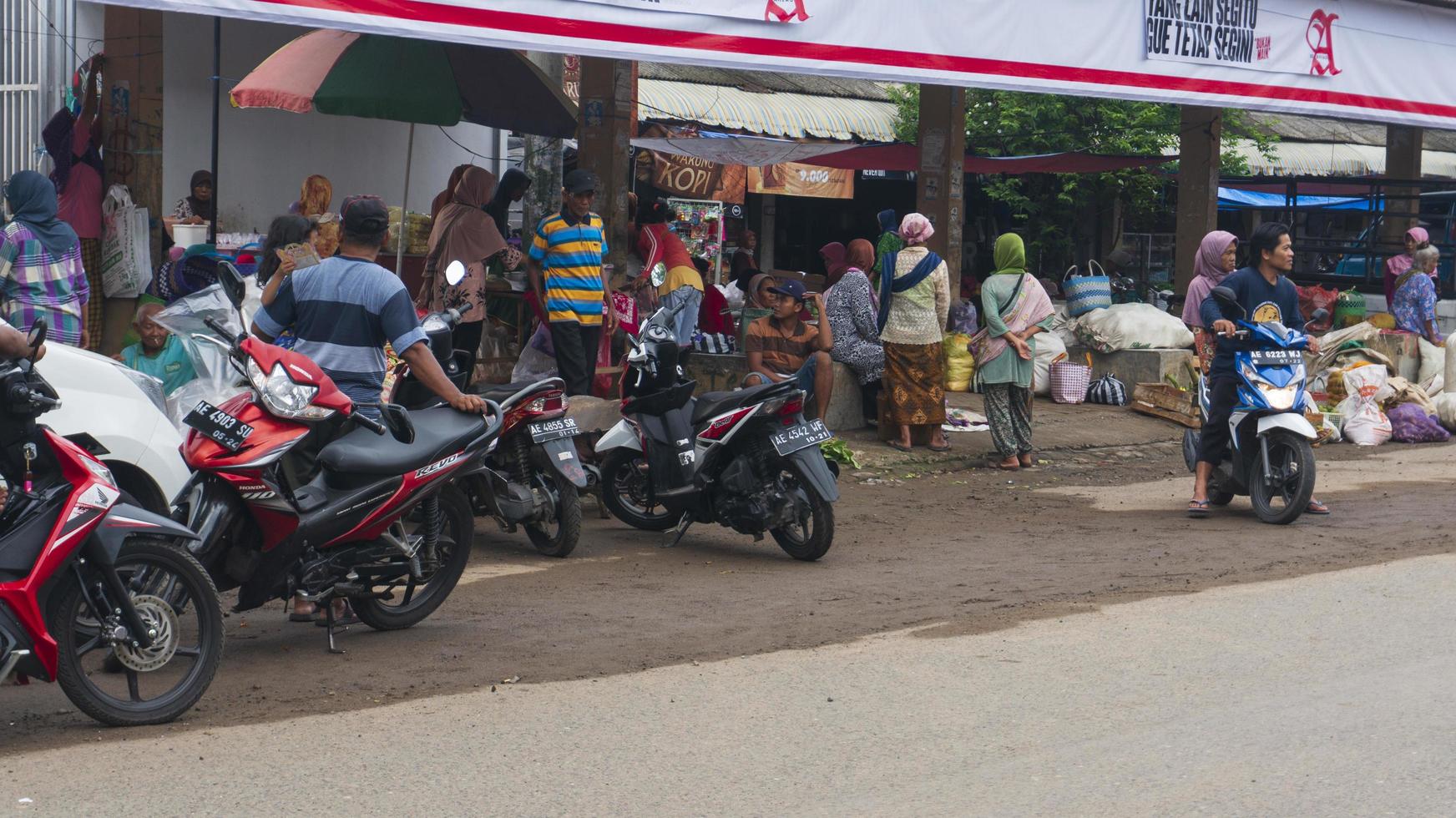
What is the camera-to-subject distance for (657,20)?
9734mm

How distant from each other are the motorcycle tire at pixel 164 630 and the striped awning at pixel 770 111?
595 inches

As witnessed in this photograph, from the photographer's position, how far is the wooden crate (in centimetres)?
1455

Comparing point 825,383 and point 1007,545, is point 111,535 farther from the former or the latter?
point 825,383

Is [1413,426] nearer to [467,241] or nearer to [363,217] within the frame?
[467,241]

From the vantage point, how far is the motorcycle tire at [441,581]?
657 centimetres

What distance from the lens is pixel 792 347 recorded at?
11328mm

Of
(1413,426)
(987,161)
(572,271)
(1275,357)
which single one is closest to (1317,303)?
(1413,426)

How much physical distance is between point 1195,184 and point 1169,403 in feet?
14.4

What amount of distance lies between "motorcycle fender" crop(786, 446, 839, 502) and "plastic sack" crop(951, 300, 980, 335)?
7147mm

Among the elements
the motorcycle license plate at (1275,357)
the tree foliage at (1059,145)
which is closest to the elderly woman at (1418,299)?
the tree foliage at (1059,145)

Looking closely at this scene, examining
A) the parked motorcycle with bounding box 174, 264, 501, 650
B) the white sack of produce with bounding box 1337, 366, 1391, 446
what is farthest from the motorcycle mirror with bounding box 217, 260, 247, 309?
the white sack of produce with bounding box 1337, 366, 1391, 446

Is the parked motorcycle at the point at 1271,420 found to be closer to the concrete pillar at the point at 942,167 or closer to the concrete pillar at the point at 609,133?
the concrete pillar at the point at 609,133

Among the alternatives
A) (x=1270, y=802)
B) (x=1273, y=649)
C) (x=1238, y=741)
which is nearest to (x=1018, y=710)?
(x=1238, y=741)

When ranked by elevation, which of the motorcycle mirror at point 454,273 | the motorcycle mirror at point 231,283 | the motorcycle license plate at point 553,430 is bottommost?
the motorcycle license plate at point 553,430
